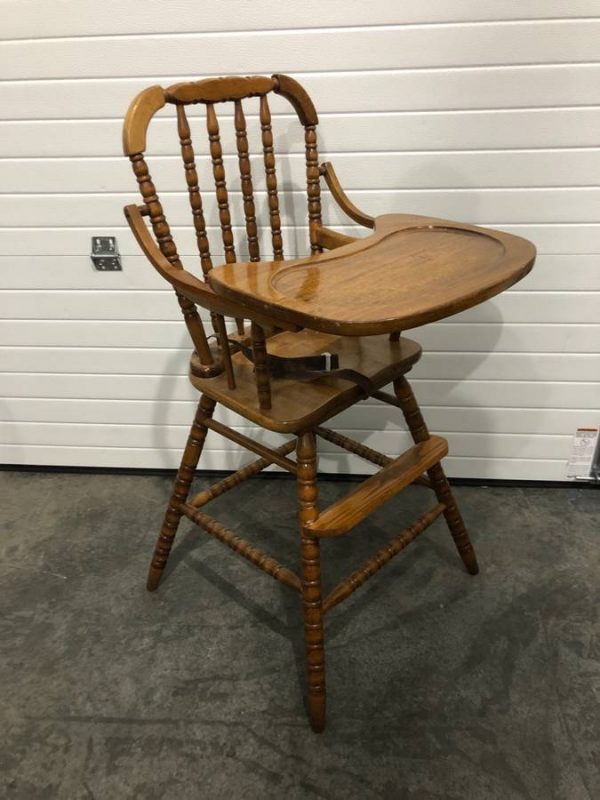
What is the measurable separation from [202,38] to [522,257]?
0.99 m

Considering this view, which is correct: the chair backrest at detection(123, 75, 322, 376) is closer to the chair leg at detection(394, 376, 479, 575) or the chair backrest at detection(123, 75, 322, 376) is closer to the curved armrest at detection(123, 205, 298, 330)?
the curved armrest at detection(123, 205, 298, 330)

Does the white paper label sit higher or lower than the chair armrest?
lower

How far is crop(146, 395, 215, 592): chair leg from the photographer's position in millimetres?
1446

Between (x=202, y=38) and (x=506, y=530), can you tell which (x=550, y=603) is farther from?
(x=202, y=38)

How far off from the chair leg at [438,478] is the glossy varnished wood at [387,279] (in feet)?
1.13

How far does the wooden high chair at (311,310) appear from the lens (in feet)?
3.29

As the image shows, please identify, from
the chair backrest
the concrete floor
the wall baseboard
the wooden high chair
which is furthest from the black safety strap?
the wall baseboard

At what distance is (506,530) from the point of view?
1.83 m

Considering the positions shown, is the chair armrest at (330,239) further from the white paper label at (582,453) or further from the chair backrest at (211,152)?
the white paper label at (582,453)

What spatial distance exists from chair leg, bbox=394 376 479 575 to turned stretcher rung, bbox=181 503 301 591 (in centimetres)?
42

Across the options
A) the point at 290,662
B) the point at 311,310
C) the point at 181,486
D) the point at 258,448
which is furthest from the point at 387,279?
the point at 290,662

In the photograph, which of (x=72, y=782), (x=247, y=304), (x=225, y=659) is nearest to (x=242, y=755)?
(x=225, y=659)

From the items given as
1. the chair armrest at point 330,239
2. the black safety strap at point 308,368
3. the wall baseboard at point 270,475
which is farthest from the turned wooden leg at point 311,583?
the wall baseboard at point 270,475

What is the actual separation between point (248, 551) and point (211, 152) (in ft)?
2.89
